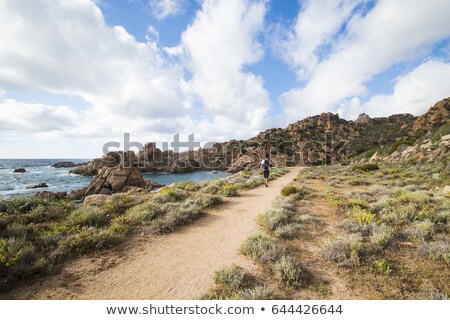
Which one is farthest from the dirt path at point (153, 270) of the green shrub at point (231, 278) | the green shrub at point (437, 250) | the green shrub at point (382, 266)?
the green shrub at point (437, 250)

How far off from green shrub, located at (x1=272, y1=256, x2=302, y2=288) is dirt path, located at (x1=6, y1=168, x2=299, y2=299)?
0.89m

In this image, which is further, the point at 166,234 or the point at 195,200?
the point at 195,200

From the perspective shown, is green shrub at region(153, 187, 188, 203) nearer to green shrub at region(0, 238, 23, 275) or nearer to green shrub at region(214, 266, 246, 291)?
green shrub at region(0, 238, 23, 275)

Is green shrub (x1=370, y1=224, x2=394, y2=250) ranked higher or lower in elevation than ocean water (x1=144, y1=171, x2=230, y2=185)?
higher

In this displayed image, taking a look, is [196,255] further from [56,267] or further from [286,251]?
[56,267]

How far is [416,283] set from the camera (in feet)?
12.5

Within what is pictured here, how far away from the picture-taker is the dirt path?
3869mm

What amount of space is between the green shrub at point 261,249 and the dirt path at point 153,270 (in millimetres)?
277

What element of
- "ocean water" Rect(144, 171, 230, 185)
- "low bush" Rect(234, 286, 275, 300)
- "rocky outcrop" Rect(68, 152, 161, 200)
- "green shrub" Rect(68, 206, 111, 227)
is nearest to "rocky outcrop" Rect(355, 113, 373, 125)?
"ocean water" Rect(144, 171, 230, 185)

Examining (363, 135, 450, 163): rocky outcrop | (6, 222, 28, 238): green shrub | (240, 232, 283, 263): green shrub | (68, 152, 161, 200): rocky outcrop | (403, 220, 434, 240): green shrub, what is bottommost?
(68, 152, 161, 200): rocky outcrop

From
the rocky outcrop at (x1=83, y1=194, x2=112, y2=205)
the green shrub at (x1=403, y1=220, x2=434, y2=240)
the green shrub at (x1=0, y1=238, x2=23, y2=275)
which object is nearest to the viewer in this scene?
the green shrub at (x1=0, y1=238, x2=23, y2=275)
